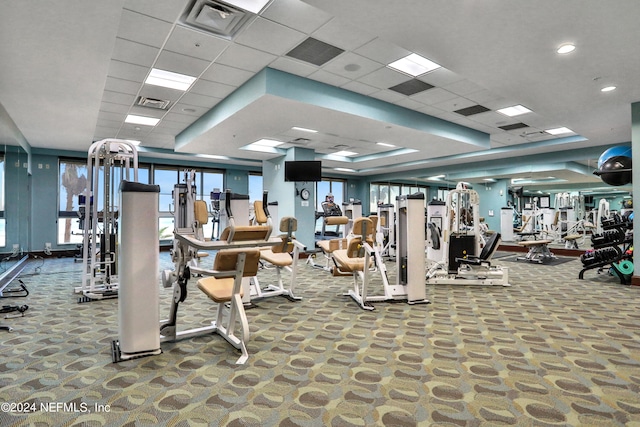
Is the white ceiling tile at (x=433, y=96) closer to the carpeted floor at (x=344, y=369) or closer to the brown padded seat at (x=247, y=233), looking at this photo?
the carpeted floor at (x=344, y=369)

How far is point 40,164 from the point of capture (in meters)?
9.38

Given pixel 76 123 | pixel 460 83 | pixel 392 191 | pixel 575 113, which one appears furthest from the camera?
pixel 392 191

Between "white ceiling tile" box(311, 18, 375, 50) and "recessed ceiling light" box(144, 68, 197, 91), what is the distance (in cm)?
228

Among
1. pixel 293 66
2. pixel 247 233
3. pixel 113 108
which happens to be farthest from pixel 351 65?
pixel 113 108

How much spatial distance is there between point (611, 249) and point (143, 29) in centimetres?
768

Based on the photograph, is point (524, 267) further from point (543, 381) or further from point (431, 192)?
point (431, 192)

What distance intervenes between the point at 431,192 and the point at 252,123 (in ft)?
48.1

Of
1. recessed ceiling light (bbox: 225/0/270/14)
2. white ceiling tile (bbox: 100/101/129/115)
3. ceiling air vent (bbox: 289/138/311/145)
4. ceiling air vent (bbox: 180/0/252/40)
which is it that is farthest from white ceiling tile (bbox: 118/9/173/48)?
ceiling air vent (bbox: 289/138/311/145)

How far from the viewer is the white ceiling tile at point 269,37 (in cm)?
375

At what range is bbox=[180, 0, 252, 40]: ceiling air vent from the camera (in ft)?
11.1

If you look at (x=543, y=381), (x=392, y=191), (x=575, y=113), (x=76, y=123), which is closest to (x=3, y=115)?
(x=76, y=123)

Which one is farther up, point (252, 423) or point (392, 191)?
point (392, 191)

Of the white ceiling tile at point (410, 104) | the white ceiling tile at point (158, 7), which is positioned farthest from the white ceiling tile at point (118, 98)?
the white ceiling tile at point (410, 104)

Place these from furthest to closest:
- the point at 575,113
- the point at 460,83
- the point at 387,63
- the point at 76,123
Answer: the point at 76,123, the point at 575,113, the point at 460,83, the point at 387,63
